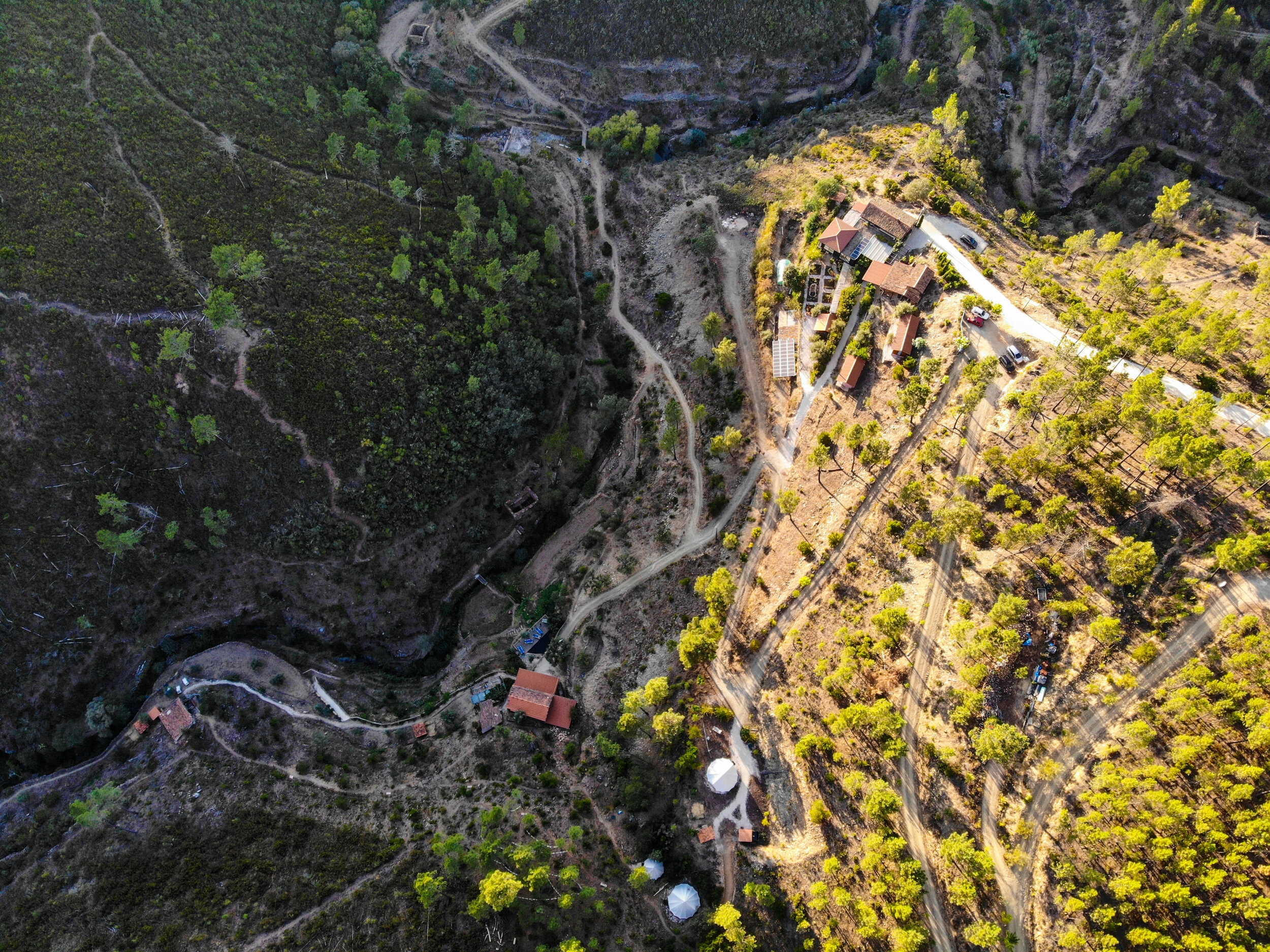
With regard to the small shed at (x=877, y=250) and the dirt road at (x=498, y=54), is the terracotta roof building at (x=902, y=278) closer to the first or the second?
the small shed at (x=877, y=250)

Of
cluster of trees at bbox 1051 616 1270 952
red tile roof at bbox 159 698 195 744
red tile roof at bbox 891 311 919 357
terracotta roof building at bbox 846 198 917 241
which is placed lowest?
red tile roof at bbox 159 698 195 744

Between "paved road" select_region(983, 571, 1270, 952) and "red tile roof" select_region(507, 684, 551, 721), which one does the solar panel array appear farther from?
"red tile roof" select_region(507, 684, 551, 721)

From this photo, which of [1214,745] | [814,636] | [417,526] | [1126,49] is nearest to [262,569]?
[417,526]

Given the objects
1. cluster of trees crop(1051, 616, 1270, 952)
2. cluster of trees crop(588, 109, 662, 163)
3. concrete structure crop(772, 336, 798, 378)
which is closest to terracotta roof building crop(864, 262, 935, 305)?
concrete structure crop(772, 336, 798, 378)

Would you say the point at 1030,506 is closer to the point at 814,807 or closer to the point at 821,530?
the point at 821,530

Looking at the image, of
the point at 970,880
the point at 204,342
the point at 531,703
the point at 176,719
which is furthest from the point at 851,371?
the point at 176,719

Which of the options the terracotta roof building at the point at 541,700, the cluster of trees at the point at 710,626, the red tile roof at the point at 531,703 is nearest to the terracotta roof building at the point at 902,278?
the cluster of trees at the point at 710,626
